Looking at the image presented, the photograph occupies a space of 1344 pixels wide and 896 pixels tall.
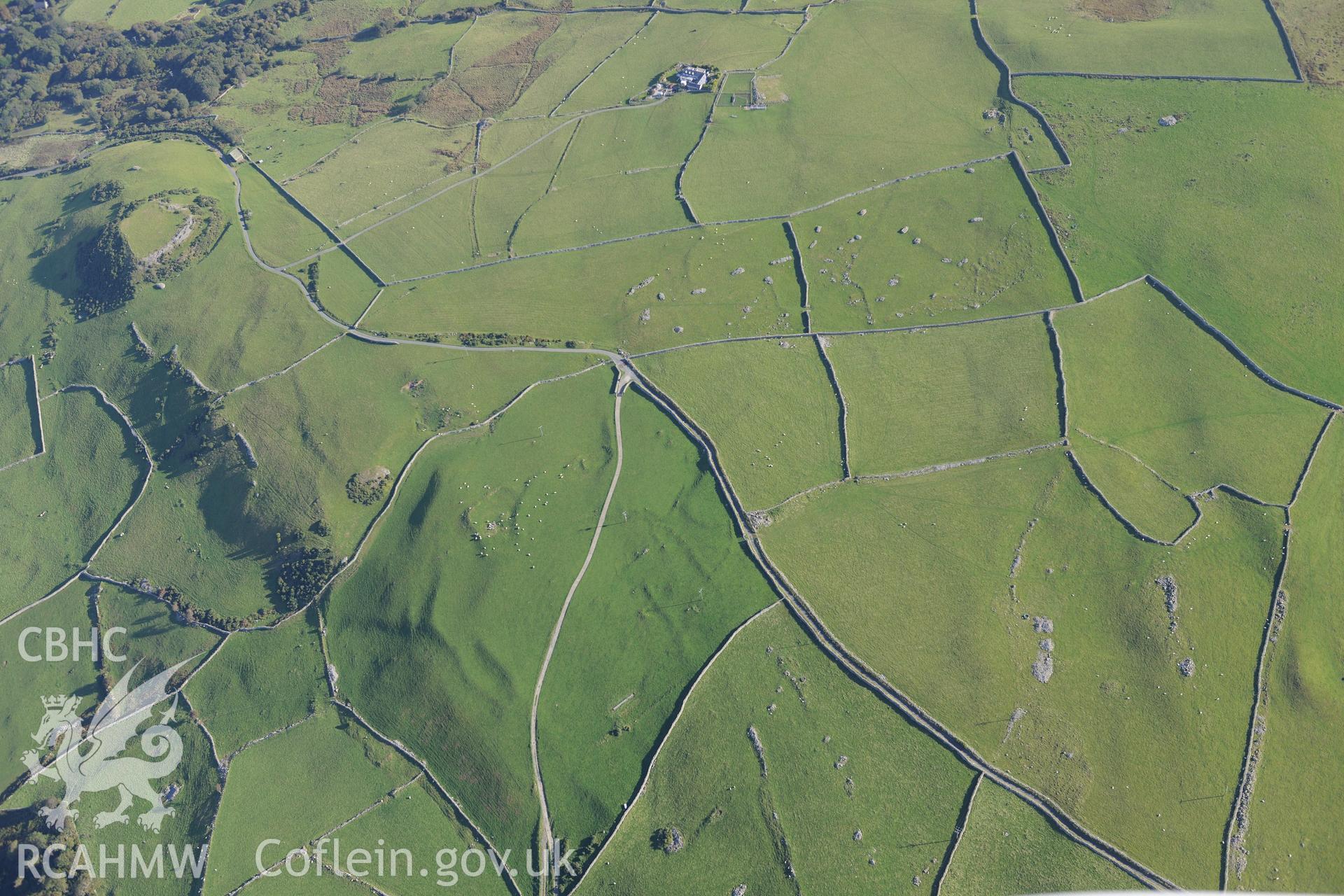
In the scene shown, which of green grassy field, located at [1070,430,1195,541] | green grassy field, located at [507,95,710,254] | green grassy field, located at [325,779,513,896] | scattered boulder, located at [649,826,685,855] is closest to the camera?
scattered boulder, located at [649,826,685,855]

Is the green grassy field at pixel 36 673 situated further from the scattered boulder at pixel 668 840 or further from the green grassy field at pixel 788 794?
the scattered boulder at pixel 668 840

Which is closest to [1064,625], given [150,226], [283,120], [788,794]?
[788,794]

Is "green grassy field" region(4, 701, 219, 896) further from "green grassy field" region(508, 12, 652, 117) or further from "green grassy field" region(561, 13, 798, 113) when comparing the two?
"green grassy field" region(561, 13, 798, 113)

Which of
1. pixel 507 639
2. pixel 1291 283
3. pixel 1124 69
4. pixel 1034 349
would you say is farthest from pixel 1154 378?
pixel 507 639

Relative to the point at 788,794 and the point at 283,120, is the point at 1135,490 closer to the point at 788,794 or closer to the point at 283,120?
the point at 788,794

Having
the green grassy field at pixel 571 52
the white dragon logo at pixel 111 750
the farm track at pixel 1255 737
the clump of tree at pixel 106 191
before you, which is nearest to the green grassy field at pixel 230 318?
the clump of tree at pixel 106 191

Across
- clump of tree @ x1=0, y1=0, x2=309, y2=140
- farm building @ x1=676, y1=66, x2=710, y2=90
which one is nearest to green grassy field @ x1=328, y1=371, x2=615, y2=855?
farm building @ x1=676, y1=66, x2=710, y2=90
